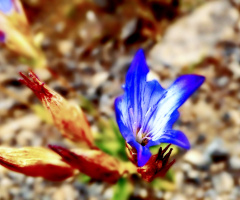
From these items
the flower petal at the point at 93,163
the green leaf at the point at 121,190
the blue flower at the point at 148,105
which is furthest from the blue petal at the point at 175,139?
the green leaf at the point at 121,190

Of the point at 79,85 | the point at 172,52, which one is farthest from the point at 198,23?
the point at 79,85

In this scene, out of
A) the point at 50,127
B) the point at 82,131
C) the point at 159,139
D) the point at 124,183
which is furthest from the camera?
the point at 50,127

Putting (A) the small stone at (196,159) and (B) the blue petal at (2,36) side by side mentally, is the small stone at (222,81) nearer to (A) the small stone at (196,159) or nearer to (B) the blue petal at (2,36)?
(A) the small stone at (196,159)

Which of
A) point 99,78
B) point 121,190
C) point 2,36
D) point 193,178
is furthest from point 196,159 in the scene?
point 2,36

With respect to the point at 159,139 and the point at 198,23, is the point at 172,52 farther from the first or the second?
the point at 159,139

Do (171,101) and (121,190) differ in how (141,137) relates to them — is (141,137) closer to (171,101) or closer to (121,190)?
(171,101)

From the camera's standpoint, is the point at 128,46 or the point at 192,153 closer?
the point at 192,153

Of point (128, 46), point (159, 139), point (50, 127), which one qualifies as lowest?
point (159, 139)
